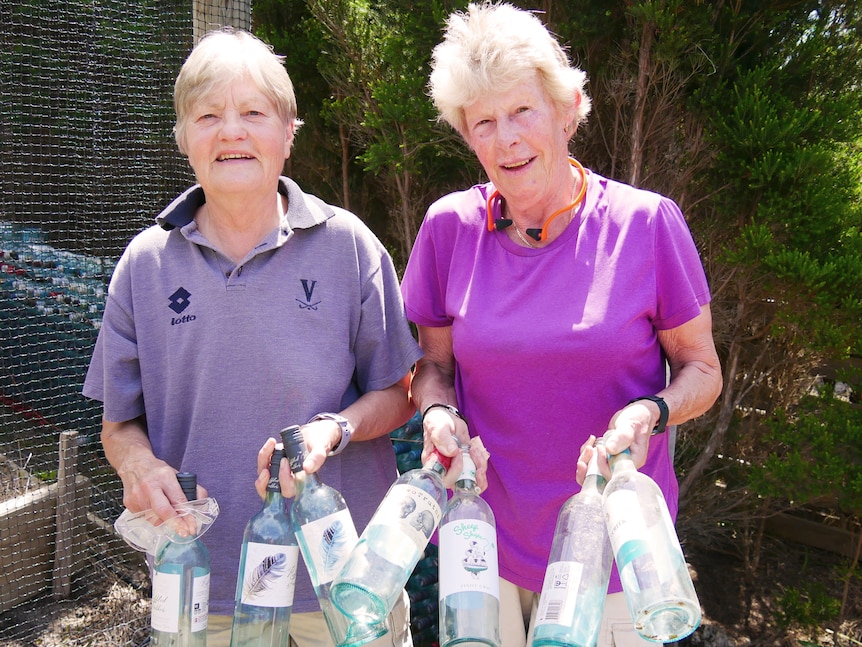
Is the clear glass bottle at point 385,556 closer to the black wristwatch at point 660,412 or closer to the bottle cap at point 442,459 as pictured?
the bottle cap at point 442,459

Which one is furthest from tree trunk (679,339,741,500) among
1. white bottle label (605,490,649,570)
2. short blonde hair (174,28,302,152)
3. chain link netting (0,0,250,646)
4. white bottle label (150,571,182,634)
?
chain link netting (0,0,250,646)

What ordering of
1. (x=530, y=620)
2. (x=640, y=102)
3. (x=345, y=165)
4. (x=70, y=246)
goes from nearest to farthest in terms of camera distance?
(x=530, y=620) < (x=640, y=102) < (x=345, y=165) < (x=70, y=246)

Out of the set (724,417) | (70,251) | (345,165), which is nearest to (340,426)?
(724,417)

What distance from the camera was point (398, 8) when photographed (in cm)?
364

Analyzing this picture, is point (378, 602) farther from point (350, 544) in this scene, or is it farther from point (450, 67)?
point (450, 67)

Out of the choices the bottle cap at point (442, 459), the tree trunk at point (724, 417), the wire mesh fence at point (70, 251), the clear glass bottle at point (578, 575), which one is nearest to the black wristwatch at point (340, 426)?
the bottle cap at point (442, 459)

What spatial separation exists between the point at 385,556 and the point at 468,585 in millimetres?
156

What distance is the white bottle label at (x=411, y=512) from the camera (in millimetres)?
1349

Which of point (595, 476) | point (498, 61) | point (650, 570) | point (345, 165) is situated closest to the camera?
point (650, 570)

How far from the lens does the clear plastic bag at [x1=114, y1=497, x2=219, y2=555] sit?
61.4 inches

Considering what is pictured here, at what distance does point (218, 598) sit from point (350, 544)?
54 centimetres

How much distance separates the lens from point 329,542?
56.8 inches

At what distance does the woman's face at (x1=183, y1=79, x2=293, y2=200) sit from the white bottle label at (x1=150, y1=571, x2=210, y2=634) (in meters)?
0.86

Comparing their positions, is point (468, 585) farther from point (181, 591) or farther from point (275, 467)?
point (181, 591)
